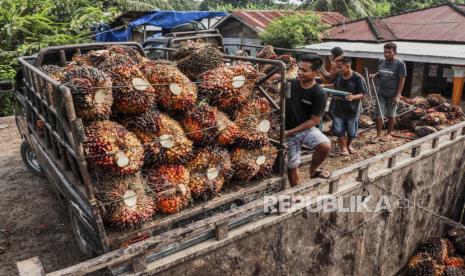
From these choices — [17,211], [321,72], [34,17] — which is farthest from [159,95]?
[34,17]

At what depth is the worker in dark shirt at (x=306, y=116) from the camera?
13.7 ft

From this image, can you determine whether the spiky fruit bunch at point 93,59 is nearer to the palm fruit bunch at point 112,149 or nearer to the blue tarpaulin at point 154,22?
the palm fruit bunch at point 112,149

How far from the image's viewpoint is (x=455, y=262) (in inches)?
214

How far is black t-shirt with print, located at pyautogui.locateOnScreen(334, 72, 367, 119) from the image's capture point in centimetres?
578

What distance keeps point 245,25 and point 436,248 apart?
11.8 meters

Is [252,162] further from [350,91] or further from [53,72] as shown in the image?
[350,91]

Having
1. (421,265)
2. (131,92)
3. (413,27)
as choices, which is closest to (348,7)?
(413,27)

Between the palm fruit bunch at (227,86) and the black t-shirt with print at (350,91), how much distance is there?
256 centimetres


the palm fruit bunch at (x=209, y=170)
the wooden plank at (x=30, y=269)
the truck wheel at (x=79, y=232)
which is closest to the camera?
the wooden plank at (x=30, y=269)

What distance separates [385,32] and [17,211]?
1157 cm

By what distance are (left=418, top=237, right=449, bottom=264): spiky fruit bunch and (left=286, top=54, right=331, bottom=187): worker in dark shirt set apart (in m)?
2.30

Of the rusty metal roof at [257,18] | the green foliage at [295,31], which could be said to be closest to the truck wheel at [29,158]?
the green foliage at [295,31]

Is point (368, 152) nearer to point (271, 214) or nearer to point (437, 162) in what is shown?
point (437, 162)

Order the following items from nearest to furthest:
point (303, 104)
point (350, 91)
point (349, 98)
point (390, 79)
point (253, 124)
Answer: point (253, 124), point (303, 104), point (349, 98), point (350, 91), point (390, 79)
